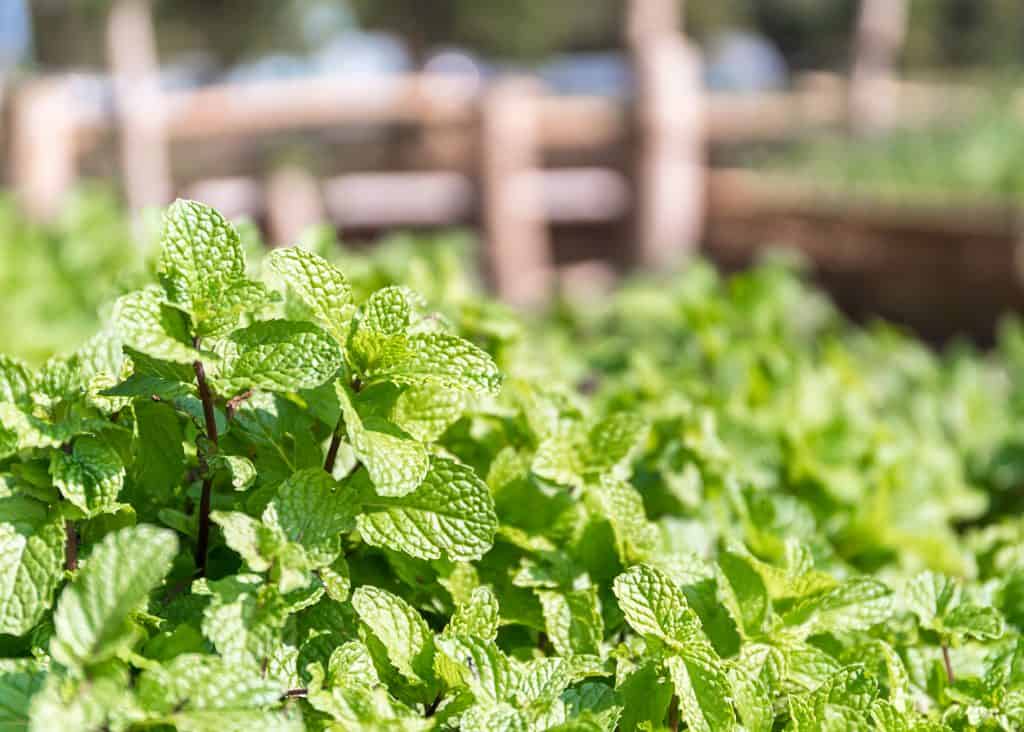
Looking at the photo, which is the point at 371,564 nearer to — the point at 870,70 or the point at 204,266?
the point at 204,266

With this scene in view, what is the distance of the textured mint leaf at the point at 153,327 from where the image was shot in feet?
2.56

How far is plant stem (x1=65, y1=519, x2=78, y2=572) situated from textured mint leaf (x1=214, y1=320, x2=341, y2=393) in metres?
0.16

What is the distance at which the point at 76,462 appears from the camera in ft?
2.66

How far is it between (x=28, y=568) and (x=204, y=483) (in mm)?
135

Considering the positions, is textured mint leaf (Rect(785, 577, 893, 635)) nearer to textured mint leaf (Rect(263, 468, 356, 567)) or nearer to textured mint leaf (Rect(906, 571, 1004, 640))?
textured mint leaf (Rect(906, 571, 1004, 640))

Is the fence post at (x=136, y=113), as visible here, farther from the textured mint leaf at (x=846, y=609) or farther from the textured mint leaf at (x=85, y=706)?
the textured mint leaf at (x=85, y=706)

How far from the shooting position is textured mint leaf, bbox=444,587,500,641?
85 centimetres

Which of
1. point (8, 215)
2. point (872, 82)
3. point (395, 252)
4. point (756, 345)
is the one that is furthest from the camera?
point (872, 82)

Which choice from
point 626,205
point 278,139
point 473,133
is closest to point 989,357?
point 626,205

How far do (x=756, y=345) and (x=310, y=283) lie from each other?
144cm

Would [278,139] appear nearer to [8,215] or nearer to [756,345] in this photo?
[8,215]

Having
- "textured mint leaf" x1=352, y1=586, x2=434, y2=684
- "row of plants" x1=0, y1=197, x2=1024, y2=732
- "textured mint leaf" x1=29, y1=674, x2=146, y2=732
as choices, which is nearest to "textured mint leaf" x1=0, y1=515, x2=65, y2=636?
"row of plants" x1=0, y1=197, x2=1024, y2=732

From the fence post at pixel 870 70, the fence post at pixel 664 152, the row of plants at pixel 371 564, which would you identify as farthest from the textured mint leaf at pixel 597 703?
the fence post at pixel 870 70

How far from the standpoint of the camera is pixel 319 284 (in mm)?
872
